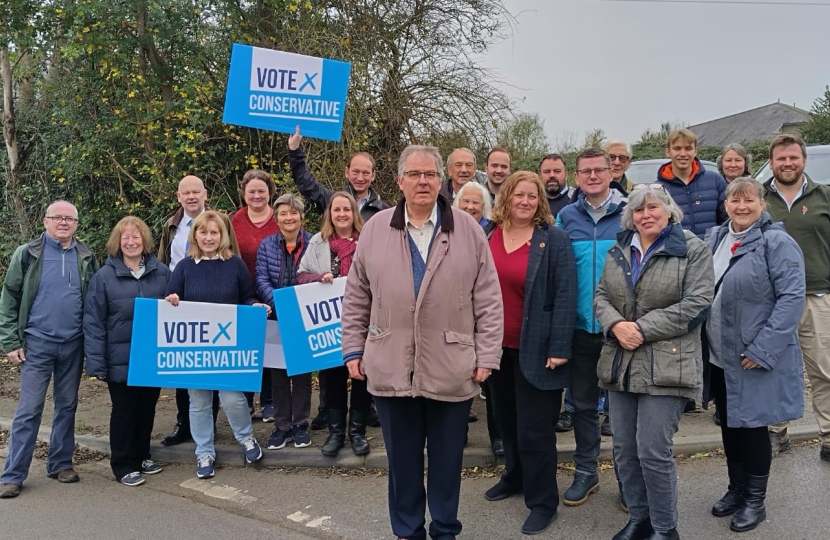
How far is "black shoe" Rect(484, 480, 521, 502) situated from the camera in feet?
15.1

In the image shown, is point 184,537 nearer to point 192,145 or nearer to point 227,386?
point 227,386

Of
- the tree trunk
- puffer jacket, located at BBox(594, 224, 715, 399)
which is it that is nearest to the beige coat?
puffer jacket, located at BBox(594, 224, 715, 399)

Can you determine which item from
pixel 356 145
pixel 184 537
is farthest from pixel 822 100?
pixel 184 537

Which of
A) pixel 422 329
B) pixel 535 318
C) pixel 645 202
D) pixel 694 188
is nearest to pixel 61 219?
pixel 422 329

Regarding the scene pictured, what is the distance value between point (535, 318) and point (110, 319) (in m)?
3.21

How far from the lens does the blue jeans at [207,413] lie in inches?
208

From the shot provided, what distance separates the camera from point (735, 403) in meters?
3.95

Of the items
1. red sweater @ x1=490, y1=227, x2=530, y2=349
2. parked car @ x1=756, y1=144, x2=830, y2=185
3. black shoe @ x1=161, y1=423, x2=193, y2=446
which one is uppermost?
parked car @ x1=756, y1=144, x2=830, y2=185

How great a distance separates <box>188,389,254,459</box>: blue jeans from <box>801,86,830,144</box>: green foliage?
2320 centimetres

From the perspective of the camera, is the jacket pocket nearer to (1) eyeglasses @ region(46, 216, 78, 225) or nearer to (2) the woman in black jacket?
(2) the woman in black jacket

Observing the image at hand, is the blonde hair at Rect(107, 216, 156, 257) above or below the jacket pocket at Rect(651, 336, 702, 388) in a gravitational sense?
above

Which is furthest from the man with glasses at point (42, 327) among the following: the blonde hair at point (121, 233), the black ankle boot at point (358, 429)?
the black ankle boot at point (358, 429)

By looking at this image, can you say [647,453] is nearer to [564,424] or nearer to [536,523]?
[536,523]

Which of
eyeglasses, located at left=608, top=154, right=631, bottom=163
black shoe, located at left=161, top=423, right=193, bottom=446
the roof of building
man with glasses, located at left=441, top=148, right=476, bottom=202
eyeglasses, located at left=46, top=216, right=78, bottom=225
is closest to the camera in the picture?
eyeglasses, located at left=46, top=216, right=78, bottom=225
